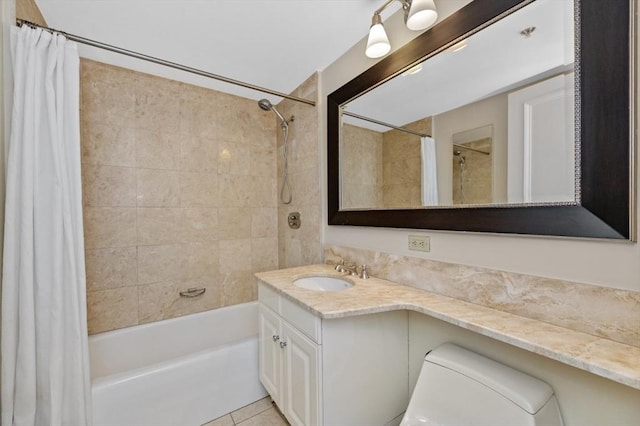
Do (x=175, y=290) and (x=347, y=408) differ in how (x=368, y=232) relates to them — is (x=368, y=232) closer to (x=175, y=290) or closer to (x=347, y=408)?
(x=347, y=408)

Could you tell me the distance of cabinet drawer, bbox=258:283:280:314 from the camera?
1.44 m

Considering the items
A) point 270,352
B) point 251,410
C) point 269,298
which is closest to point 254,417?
point 251,410

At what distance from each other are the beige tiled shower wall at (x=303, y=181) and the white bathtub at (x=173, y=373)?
757mm

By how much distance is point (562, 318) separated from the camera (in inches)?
34.1

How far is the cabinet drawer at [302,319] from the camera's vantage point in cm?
111

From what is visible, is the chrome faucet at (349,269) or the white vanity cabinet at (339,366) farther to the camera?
Result: the chrome faucet at (349,269)

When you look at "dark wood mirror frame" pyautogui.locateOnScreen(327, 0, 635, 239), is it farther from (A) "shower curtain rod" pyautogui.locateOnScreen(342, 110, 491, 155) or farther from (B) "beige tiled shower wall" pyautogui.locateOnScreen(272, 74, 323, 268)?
(B) "beige tiled shower wall" pyautogui.locateOnScreen(272, 74, 323, 268)

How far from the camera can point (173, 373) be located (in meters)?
1.45

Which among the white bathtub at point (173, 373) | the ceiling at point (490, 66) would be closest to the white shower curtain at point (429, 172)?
the ceiling at point (490, 66)

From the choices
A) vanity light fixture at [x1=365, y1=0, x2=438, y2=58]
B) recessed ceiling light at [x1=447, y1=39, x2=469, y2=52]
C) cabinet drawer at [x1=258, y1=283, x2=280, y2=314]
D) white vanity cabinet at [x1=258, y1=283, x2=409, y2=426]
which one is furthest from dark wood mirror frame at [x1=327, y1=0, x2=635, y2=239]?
cabinet drawer at [x1=258, y1=283, x2=280, y2=314]

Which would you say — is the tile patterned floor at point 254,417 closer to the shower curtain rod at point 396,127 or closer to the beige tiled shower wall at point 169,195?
the beige tiled shower wall at point 169,195

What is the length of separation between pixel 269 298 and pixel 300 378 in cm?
46

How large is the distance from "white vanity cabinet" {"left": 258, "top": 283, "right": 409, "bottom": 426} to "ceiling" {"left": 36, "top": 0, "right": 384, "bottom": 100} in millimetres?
1574

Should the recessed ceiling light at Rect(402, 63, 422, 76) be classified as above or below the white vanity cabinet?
above
